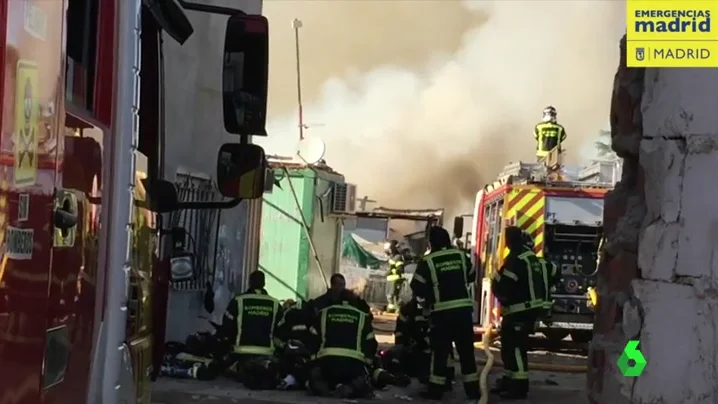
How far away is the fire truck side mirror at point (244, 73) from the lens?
117 inches

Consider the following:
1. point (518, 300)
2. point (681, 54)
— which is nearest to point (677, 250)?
point (681, 54)

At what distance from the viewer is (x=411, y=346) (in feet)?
32.6

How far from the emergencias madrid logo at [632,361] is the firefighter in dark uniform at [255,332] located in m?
5.67

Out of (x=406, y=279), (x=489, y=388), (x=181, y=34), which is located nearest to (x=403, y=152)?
(x=406, y=279)

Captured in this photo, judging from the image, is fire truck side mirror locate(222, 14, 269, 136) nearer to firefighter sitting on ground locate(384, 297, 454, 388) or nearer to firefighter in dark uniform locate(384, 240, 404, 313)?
firefighter sitting on ground locate(384, 297, 454, 388)

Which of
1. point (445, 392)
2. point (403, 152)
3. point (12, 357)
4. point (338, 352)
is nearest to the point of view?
point (12, 357)

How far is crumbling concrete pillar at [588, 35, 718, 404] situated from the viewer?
3.14 metres

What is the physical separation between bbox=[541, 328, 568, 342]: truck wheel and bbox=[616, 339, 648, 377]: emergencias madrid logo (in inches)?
378

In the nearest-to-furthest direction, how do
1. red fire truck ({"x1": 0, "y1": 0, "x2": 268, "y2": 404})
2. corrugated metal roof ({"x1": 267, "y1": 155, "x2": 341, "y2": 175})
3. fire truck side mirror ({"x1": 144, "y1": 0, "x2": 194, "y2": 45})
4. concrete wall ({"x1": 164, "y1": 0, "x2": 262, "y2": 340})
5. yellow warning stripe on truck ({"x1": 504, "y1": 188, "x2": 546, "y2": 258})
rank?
red fire truck ({"x1": 0, "y1": 0, "x2": 268, "y2": 404})
fire truck side mirror ({"x1": 144, "y1": 0, "x2": 194, "y2": 45})
concrete wall ({"x1": 164, "y1": 0, "x2": 262, "y2": 340})
yellow warning stripe on truck ({"x1": 504, "y1": 188, "x2": 546, "y2": 258})
corrugated metal roof ({"x1": 267, "y1": 155, "x2": 341, "y2": 175})

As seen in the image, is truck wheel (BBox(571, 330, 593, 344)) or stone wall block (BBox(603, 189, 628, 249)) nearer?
stone wall block (BBox(603, 189, 628, 249))

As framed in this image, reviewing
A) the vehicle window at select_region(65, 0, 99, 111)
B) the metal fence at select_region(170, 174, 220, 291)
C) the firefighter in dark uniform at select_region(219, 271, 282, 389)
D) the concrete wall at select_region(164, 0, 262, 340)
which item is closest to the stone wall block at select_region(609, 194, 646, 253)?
the vehicle window at select_region(65, 0, 99, 111)

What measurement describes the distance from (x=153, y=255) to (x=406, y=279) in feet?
50.3

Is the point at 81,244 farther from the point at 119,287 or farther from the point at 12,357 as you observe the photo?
the point at 12,357

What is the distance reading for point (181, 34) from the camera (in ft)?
11.6
